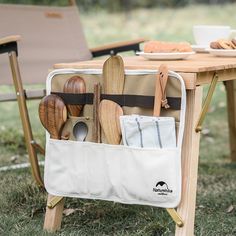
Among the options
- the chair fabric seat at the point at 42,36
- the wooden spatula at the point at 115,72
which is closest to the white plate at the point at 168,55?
the wooden spatula at the point at 115,72

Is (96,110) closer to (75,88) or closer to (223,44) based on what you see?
(75,88)

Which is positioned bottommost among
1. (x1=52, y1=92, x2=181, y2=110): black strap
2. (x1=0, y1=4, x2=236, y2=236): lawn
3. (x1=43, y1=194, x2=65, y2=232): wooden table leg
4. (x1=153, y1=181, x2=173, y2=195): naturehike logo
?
(x1=0, y1=4, x2=236, y2=236): lawn

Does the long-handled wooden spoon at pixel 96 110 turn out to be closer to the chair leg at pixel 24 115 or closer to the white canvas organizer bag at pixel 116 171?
the white canvas organizer bag at pixel 116 171

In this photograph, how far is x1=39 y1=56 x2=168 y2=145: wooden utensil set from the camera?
7.06 ft

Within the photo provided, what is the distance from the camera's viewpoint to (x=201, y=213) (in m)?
A: 2.67

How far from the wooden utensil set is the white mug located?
93cm

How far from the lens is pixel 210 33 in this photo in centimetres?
308

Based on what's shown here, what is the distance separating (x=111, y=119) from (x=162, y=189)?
0.29 meters

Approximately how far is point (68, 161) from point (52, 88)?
0.27m

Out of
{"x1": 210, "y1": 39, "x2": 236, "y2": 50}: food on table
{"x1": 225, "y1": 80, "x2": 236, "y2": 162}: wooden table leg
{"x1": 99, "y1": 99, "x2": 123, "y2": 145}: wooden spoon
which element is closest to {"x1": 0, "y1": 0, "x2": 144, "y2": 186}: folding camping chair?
{"x1": 225, "y1": 80, "x2": 236, "y2": 162}: wooden table leg

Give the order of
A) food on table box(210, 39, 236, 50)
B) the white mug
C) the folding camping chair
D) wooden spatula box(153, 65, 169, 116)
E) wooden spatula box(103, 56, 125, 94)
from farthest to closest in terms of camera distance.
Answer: the folding camping chair < the white mug < food on table box(210, 39, 236, 50) < wooden spatula box(103, 56, 125, 94) < wooden spatula box(153, 65, 169, 116)

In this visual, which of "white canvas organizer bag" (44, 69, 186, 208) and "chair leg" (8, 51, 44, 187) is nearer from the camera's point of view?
"white canvas organizer bag" (44, 69, 186, 208)

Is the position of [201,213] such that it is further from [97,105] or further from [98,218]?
[97,105]

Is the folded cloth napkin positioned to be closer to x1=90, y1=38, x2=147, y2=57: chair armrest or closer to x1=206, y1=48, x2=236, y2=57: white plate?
x1=206, y1=48, x2=236, y2=57: white plate
